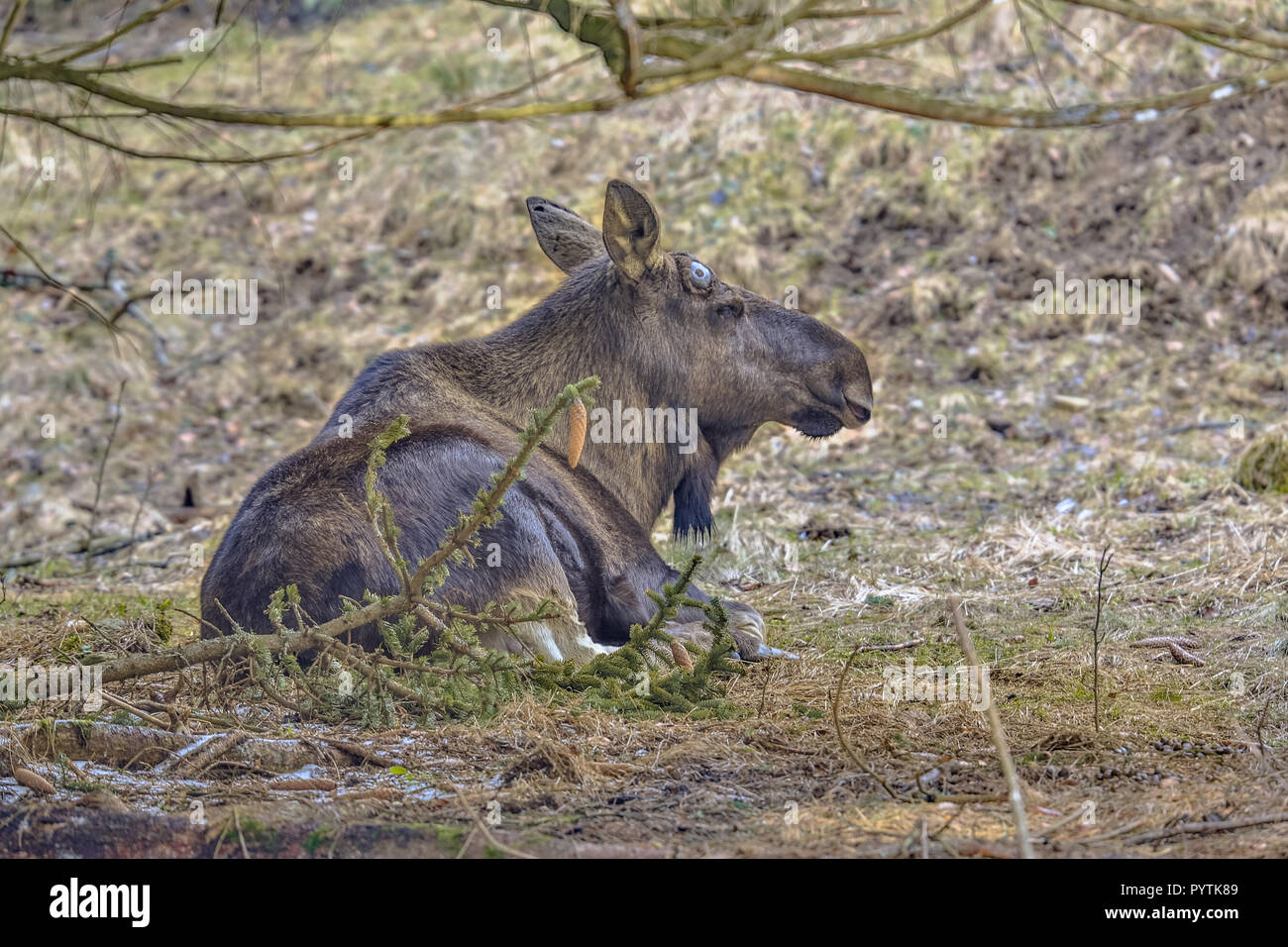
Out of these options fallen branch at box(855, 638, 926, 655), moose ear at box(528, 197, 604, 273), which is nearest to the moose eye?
moose ear at box(528, 197, 604, 273)

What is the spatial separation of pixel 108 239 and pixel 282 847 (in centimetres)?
1074

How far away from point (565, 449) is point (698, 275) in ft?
3.35

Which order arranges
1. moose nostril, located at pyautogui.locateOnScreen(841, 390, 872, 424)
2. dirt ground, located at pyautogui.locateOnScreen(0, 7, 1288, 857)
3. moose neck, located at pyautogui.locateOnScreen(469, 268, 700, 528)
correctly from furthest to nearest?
moose nostril, located at pyautogui.locateOnScreen(841, 390, 872, 424), moose neck, located at pyautogui.locateOnScreen(469, 268, 700, 528), dirt ground, located at pyautogui.locateOnScreen(0, 7, 1288, 857)

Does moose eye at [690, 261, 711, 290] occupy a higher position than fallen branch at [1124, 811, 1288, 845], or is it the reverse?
moose eye at [690, 261, 711, 290]

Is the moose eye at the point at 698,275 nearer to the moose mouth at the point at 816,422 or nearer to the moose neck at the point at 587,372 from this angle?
the moose neck at the point at 587,372

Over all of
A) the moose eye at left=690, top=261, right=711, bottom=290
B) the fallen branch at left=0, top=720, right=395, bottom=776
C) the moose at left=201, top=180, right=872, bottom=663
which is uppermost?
the moose eye at left=690, top=261, right=711, bottom=290

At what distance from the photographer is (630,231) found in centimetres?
589

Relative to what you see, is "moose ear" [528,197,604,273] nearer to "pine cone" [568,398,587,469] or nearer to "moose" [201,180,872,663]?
"moose" [201,180,872,663]

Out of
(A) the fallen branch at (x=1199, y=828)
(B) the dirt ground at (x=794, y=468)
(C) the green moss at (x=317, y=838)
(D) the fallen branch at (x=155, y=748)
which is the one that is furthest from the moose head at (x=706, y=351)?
(A) the fallen branch at (x=1199, y=828)

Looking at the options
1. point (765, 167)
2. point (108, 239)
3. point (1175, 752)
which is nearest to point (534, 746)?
point (1175, 752)

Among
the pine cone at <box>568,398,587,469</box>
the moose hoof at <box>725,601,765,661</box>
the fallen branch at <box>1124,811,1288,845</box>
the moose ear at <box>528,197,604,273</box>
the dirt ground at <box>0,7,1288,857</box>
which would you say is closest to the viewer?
the fallen branch at <box>1124,811,1288,845</box>

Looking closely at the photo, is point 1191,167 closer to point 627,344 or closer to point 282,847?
point 627,344

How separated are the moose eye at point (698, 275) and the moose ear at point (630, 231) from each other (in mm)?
163

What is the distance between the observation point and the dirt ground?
12.1 feet
